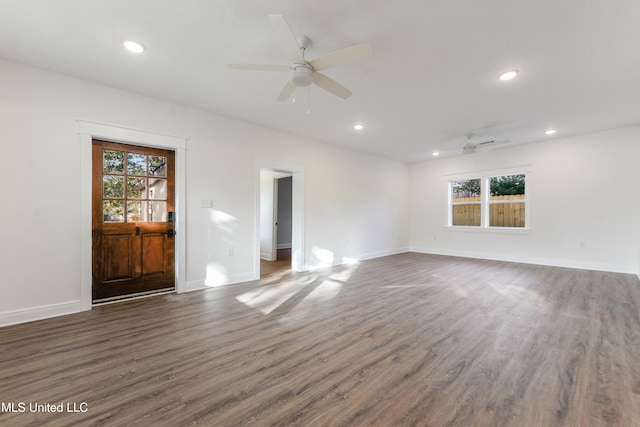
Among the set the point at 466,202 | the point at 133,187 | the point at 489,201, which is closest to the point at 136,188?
the point at 133,187

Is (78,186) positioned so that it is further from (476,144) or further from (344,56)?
(476,144)

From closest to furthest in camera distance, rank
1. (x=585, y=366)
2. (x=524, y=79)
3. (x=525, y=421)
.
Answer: (x=525, y=421) < (x=585, y=366) < (x=524, y=79)

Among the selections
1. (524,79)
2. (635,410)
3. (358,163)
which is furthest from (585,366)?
(358,163)

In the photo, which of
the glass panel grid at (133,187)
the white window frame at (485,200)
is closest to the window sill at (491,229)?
the white window frame at (485,200)

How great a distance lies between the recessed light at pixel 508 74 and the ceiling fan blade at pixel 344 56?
2.04 metres

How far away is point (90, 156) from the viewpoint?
324 centimetres

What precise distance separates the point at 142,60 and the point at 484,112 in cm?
478

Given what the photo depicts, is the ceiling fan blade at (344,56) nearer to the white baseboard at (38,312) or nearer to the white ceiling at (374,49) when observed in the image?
the white ceiling at (374,49)

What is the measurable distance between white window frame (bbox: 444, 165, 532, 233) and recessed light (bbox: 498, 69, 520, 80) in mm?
4043

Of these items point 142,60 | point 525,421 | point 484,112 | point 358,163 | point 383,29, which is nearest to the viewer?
point 525,421

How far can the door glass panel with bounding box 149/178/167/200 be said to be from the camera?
3.82 meters

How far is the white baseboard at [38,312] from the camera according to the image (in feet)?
9.06

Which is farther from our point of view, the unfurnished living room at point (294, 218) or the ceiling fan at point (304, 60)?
the ceiling fan at point (304, 60)

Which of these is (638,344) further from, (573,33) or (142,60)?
(142,60)
